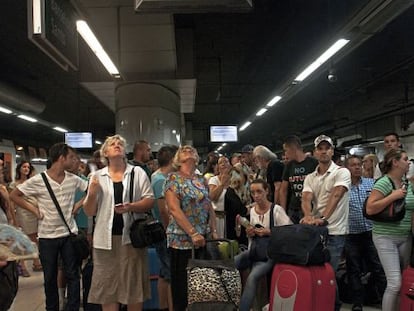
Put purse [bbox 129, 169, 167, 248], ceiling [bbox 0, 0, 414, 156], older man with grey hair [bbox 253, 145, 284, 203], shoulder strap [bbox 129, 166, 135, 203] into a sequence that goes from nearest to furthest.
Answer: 1. purse [bbox 129, 169, 167, 248]
2. shoulder strap [bbox 129, 166, 135, 203]
3. older man with grey hair [bbox 253, 145, 284, 203]
4. ceiling [bbox 0, 0, 414, 156]

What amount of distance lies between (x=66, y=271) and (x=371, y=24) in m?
4.14

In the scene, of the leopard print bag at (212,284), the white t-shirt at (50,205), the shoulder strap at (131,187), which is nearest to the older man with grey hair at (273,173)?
the leopard print bag at (212,284)

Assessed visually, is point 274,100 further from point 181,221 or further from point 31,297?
point 181,221

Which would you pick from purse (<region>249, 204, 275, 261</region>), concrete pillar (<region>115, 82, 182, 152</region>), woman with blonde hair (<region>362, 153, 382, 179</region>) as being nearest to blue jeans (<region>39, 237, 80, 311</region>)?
Result: purse (<region>249, 204, 275, 261</region>)

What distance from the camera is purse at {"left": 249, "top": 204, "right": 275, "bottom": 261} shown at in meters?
3.82

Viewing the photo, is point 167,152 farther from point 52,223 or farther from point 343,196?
point 343,196

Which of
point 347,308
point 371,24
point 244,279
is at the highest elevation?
point 371,24

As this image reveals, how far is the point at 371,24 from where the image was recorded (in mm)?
5105

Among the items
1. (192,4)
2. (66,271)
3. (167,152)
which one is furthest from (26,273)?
(192,4)

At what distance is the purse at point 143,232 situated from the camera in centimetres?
317

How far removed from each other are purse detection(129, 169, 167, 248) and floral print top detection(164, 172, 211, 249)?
0.12 metres

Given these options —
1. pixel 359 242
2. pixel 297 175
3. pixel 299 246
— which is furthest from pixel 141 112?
pixel 299 246

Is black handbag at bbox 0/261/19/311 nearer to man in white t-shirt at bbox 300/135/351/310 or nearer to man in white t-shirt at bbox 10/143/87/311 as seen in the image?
man in white t-shirt at bbox 10/143/87/311

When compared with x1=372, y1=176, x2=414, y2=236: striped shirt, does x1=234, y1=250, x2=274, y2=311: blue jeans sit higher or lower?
lower
